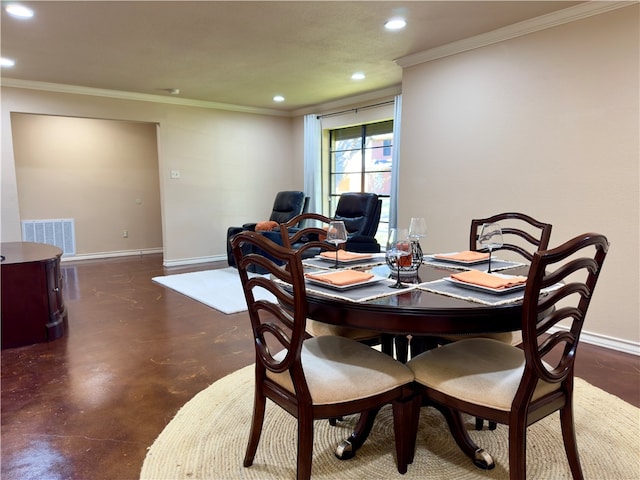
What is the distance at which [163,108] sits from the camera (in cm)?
577

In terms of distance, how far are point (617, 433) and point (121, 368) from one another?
273 cm

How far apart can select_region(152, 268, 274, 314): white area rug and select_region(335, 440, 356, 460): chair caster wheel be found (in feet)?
7.21

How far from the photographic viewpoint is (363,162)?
5914 millimetres

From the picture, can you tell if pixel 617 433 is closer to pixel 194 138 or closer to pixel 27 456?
pixel 27 456

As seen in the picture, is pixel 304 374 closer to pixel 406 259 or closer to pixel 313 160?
pixel 406 259

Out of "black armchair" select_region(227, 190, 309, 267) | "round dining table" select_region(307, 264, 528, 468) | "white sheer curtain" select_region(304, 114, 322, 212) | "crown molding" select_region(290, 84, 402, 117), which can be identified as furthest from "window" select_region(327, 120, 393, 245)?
"round dining table" select_region(307, 264, 528, 468)

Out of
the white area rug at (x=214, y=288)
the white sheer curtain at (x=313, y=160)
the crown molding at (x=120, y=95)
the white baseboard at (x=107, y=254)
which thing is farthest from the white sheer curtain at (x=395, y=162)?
the white baseboard at (x=107, y=254)

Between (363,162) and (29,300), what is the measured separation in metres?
4.28

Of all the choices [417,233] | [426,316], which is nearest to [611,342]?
[417,233]

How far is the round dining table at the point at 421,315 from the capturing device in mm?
1326

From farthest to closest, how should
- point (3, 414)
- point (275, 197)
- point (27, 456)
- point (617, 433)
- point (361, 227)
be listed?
point (275, 197), point (361, 227), point (3, 414), point (617, 433), point (27, 456)

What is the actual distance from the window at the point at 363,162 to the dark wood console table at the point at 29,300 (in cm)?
384

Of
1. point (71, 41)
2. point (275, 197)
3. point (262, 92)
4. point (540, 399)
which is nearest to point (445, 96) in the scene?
point (262, 92)

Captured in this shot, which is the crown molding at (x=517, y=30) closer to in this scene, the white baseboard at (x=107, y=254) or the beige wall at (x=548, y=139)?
the beige wall at (x=548, y=139)
